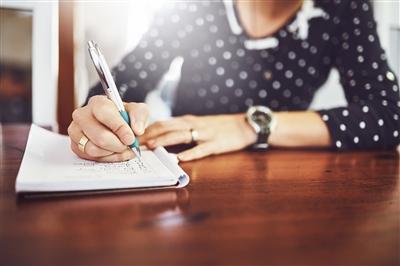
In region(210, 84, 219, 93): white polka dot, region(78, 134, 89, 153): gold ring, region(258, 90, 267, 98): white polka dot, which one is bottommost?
region(78, 134, 89, 153): gold ring

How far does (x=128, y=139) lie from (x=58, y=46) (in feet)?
2.59

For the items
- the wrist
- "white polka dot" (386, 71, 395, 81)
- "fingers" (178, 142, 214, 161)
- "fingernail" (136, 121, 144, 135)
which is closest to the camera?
"fingernail" (136, 121, 144, 135)

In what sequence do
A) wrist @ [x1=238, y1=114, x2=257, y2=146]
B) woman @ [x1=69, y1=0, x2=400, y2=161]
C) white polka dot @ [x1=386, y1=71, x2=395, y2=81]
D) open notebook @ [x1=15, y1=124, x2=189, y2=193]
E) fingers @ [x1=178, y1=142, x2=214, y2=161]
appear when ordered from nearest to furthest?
open notebook @ [x1=15, y1=124, x2=189, y2=193]
fingers @ [x1=178, y1=142, x2=214, y2=161]
wrist @ [x1=238, y1=114, x2=257, y2=146]
white polka dot @ [x1=386, y1=71, x2=395, y2=81]
woman @ [x1=69, y1=0, x2=400, y2=161]

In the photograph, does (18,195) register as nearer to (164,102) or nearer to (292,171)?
(292,171)

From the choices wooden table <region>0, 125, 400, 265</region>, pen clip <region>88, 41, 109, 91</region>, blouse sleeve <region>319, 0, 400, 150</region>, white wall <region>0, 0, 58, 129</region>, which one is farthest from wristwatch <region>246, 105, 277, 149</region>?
white wall <region>0, 0, 58, 129</region>

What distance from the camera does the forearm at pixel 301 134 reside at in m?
0.80

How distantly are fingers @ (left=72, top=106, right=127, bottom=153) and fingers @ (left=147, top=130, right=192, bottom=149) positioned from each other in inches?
5.8

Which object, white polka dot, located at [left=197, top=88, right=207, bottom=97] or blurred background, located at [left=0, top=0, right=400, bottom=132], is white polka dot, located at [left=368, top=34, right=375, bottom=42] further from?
white polka dot, located at [left=197, top=88, right=207, bottom=97]

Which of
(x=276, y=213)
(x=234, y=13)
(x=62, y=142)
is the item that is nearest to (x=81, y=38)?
(x=234, y=13)

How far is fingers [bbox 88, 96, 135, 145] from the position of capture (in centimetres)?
51

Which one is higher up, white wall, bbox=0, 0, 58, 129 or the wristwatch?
white wall, bbox=0, 0, 58, 129

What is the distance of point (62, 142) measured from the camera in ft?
2.13

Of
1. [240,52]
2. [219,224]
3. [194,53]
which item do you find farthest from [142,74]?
[219,224]

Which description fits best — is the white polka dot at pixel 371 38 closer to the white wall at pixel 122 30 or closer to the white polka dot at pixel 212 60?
the white wall at pixel 122 30
